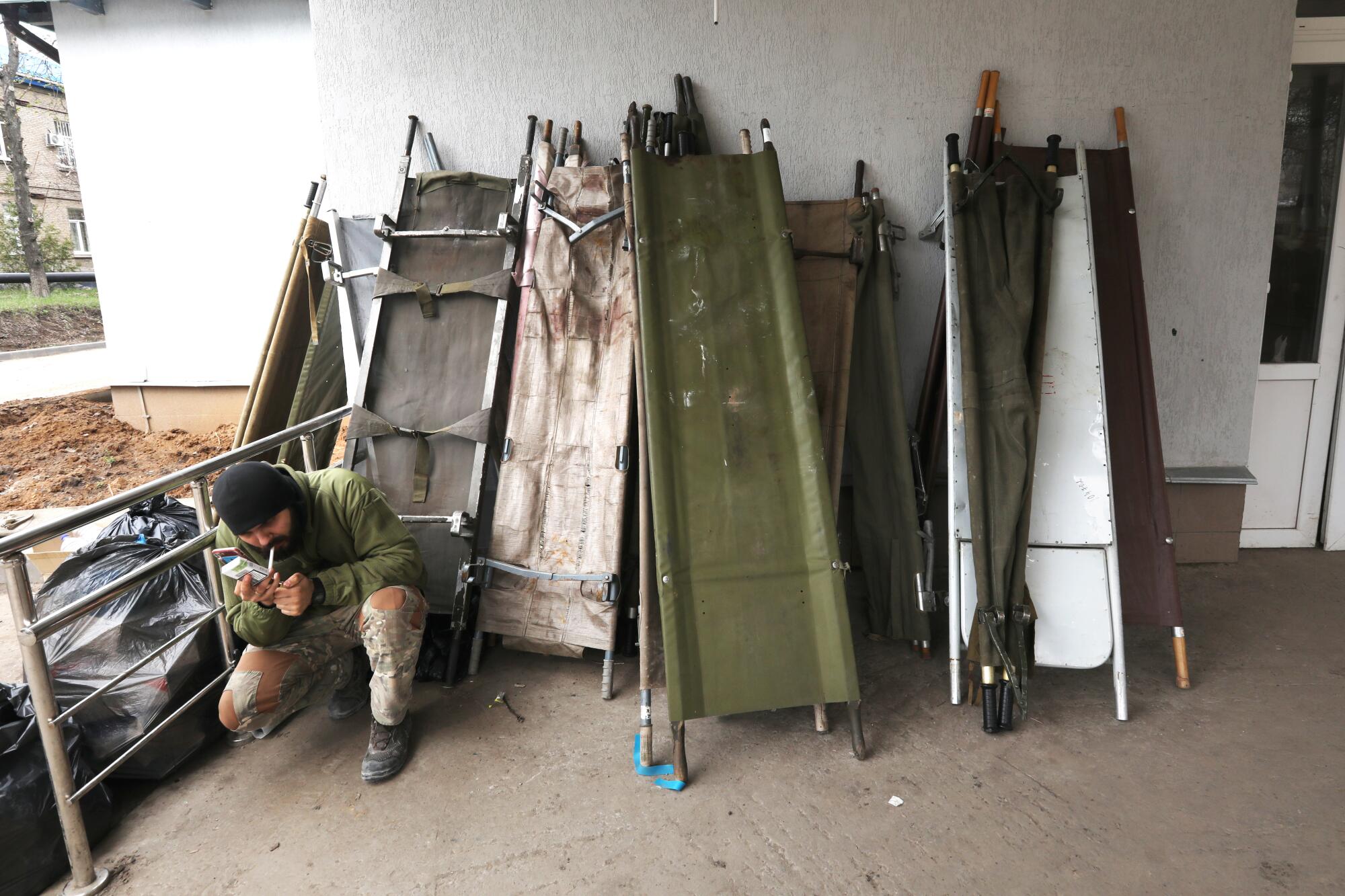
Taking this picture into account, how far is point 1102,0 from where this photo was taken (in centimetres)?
273

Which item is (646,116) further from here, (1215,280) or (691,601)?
(1215,280)

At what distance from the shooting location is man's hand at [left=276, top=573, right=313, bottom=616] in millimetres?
1973

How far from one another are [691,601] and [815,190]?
1.76 m

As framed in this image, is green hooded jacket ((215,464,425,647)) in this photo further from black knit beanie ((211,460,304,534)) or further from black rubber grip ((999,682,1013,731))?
black rubber grip ((999,682,1013,731))

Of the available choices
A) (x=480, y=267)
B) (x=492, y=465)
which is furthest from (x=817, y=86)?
(x=492, y=465)

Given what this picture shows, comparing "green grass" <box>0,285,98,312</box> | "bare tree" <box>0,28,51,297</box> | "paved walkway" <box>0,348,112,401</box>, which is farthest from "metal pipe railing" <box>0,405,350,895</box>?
"green grass" <box>0,285,98,312</box>

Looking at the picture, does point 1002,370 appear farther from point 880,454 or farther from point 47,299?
point 47,299

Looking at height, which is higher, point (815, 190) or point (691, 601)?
point (815, 190)

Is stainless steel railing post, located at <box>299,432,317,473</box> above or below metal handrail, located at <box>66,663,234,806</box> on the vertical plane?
above

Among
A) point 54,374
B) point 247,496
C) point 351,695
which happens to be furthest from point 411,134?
Answer: point 54,374

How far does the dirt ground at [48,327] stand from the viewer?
420 inches

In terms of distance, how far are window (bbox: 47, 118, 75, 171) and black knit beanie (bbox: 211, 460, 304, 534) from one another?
786 inches

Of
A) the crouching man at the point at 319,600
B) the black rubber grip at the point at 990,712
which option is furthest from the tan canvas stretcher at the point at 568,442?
the black rubber grip at the point at 990,712

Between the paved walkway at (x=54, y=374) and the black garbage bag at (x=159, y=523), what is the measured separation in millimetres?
5570
